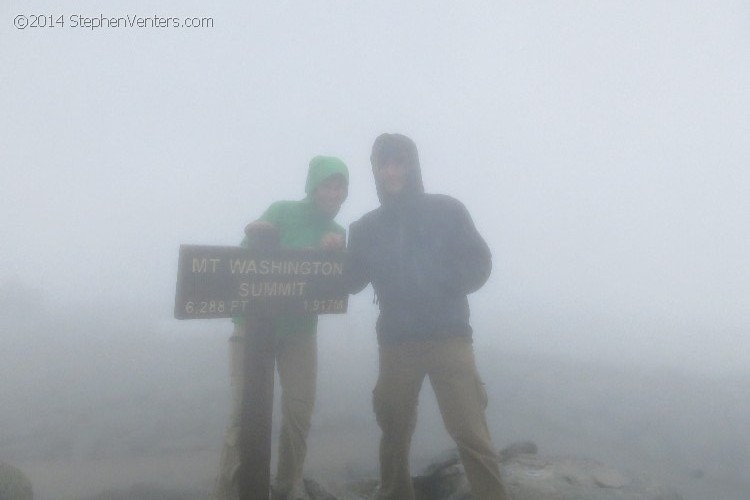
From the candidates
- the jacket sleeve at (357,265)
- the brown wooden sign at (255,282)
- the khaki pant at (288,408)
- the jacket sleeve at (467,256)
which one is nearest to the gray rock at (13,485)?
the khaki pant at (288,408)

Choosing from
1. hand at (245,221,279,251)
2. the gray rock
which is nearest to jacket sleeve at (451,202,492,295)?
hand at (245,221,279,251)

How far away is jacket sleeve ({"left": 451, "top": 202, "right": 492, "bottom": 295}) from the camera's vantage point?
366cm

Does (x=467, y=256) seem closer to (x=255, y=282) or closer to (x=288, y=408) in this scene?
(x=255, y=282)

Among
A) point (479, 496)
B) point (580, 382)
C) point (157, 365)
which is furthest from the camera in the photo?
point (157, 365)

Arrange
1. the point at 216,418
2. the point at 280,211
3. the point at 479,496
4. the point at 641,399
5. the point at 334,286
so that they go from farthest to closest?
the point at 641,399 < the point at 216,418 < the point at 280,211 < the point at 334,286 < the point at 479,496

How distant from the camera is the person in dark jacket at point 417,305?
3471 millimetres

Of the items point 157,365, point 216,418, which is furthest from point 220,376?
point 216,418

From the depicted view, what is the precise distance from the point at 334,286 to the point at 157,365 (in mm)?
15862

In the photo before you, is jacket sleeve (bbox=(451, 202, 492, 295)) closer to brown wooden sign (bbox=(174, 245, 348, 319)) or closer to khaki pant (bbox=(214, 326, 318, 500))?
brown wooden sign (bbox=(174, 245, 348, 319))

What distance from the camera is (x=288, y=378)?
4.09 meters

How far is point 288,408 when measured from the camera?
13.4 feet

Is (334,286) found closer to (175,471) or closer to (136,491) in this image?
(136,491)

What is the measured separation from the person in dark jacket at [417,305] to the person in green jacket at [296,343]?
375 millimetres

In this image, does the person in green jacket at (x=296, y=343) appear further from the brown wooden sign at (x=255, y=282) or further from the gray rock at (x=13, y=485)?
the gray rock at (x=13, y=485)
